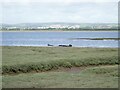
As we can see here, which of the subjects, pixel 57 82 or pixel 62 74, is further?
pixel 62 74

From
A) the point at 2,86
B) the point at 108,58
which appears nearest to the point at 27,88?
the point at 2,86

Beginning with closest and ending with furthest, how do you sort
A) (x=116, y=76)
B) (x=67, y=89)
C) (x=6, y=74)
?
1. (x=67, y=89)
2. (x=116, y=76)
3. (x=6, y=74)

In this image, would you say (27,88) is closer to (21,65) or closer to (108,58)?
(21,65)

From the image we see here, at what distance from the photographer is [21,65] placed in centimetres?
2492

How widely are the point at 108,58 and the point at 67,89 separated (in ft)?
48.5

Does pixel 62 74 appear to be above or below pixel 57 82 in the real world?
below

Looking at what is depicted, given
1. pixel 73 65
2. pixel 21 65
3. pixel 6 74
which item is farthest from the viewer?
pixel 73 65

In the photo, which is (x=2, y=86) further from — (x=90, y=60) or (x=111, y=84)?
(x=90, y=60)

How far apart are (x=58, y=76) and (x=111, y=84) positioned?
499 centimetres

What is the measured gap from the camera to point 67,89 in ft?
54.4

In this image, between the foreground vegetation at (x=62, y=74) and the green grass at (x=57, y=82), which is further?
the foreground vegetation at (x=62, y=74)

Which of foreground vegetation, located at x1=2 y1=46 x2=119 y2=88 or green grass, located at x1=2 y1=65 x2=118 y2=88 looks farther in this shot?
foreground vegetation, located at x1=2 y1=46 x2=119 y2=88

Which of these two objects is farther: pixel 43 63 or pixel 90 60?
pixel 90 60

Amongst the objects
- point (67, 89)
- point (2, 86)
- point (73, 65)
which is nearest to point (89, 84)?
point (67, 89)
